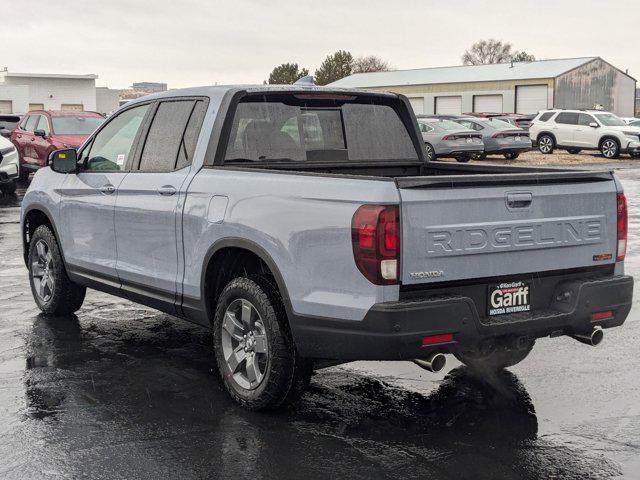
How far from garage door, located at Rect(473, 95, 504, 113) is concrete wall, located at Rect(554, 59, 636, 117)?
506 cm

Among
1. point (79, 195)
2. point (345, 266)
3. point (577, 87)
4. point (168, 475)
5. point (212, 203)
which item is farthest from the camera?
point (577, 87)

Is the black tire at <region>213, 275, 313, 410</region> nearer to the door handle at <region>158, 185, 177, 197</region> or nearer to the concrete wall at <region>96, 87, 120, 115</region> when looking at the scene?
the door handle at <region>158, 185, 177, 197</region>

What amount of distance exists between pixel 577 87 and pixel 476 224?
62335mm

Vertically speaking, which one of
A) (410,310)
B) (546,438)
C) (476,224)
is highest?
(476,224)

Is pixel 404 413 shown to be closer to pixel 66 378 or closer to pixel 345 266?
pixel 345 266

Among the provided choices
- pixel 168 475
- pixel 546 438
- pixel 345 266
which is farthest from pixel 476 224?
pixel 168 475

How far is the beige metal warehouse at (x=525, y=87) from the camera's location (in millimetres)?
63094

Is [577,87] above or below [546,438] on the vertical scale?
above

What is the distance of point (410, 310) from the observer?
4477mm

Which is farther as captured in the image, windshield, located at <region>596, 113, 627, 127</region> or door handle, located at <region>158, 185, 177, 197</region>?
windshield, located at <region>596, 113, 627, 127</region>

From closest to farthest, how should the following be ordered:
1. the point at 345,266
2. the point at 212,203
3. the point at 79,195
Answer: the point at 345,266, the point at 212,203, the point at 79,195

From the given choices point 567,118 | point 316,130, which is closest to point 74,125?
point 316,130

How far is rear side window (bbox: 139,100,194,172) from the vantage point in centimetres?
617

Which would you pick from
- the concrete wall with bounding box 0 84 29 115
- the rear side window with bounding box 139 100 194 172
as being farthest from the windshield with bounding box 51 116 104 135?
the concrete wall with bounding box 0 84 29 115
